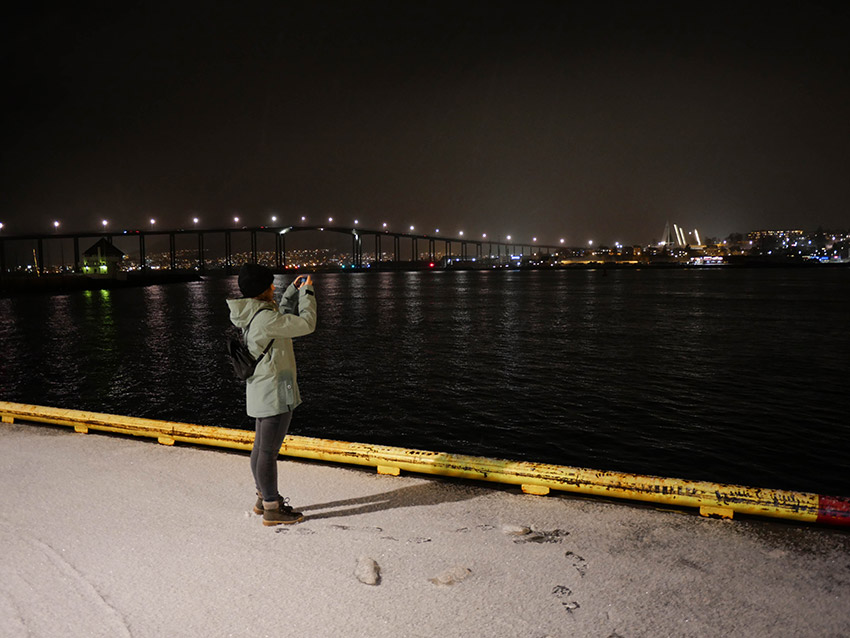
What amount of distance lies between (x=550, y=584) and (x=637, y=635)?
0.60 metres

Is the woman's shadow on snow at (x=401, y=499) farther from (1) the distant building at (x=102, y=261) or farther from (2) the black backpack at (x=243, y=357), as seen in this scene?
(1) the distant building at (x=102, y=261)

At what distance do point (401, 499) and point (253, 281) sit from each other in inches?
84.6

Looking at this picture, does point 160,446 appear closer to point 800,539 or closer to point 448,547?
point 448,547

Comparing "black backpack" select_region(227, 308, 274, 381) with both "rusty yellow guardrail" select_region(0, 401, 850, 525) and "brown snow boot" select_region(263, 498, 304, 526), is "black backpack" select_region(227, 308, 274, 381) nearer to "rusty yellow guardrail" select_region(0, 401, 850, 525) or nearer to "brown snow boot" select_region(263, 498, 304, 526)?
"brown snow boot" select_region(263, 498, 304, 526)

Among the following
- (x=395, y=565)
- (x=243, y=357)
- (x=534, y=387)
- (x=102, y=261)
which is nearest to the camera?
(x=395, y=565)

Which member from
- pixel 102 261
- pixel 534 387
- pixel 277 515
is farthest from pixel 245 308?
pixel 102 261

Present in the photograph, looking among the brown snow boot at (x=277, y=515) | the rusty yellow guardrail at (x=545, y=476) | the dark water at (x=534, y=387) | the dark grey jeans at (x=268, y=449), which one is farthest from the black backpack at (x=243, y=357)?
the dark water at (x=534, y=387)

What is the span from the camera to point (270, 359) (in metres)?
4.41

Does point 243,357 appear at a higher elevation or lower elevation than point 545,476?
higher

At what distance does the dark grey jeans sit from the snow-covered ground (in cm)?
30

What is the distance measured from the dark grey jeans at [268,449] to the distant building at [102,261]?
109 metres

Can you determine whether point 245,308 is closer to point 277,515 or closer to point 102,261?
point 277,515

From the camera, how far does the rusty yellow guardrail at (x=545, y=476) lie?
450 cm

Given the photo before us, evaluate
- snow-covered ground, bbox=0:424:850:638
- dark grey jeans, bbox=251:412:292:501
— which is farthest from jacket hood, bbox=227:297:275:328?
snow-covered ground, bbox=0:424:850:638
